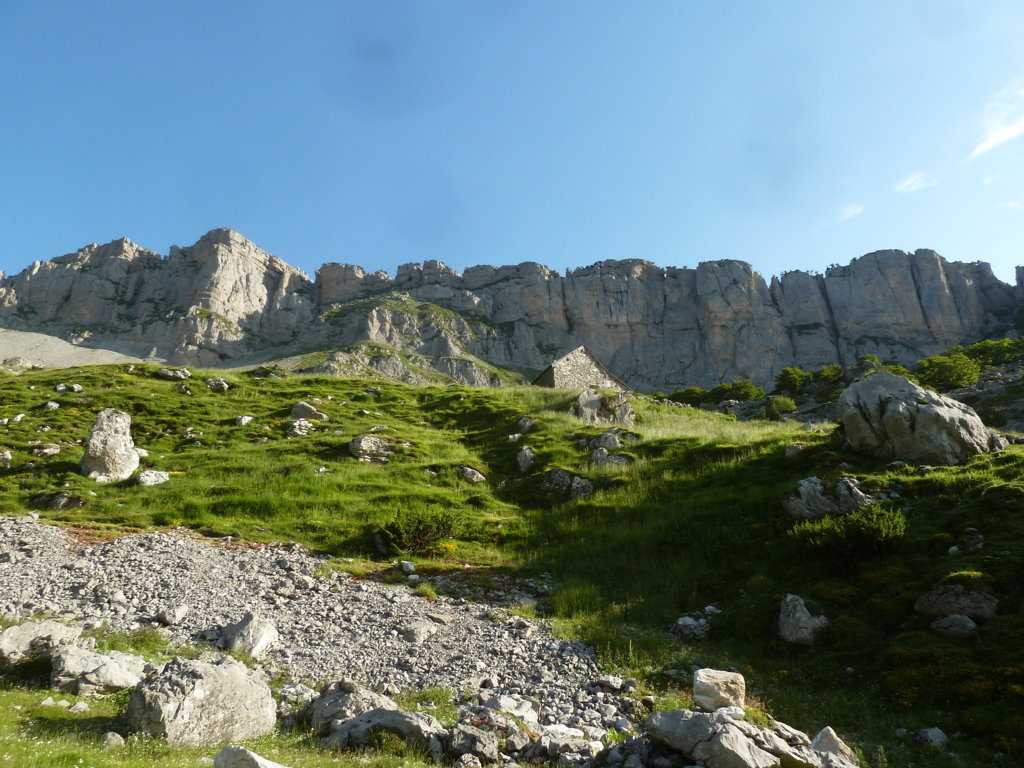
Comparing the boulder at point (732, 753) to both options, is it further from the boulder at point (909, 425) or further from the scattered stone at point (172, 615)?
the boulder at point (909, 425)

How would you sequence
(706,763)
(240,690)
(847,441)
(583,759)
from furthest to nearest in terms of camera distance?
(847,441) → (240,690) → (583,759) → (706,763)

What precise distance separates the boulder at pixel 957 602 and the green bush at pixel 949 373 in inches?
2545

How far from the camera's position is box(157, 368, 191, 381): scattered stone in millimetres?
37612

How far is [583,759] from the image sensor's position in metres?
6.38

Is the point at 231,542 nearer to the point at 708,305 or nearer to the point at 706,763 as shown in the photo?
the point at 706,763

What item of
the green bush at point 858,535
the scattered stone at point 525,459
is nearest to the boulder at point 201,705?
the green bush at point 858,535

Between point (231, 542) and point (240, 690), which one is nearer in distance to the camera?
point (240, 690)

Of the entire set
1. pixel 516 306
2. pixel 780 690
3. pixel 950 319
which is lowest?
pixel 780 690

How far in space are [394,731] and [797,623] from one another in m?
7.99

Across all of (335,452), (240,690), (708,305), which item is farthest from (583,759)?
(708,305)

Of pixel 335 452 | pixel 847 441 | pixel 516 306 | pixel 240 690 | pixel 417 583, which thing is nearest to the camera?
pixel 240 690

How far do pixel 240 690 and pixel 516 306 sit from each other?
7140 inches

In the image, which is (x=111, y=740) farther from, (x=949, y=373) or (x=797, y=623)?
(x=949, y=373)

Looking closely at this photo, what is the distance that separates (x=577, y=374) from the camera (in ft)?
164
